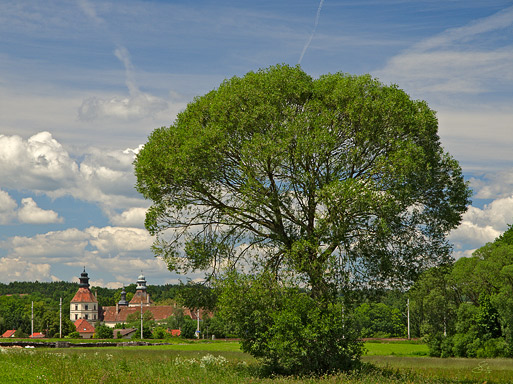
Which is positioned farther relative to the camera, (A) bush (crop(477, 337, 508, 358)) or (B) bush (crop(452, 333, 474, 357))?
(B) bush (crop(452, 333, 474, 357))

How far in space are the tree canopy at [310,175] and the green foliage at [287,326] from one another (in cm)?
128

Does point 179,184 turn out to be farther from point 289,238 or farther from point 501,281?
point 501,281

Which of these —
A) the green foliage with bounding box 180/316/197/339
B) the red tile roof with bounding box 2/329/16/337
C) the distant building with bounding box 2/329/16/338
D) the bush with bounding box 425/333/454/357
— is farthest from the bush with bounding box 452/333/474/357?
the red tile roof with bounding box 2/329/16/337

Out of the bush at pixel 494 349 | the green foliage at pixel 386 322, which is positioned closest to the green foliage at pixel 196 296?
the bush at pixel 494 349

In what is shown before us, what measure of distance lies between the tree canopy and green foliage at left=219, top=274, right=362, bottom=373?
1.28 m

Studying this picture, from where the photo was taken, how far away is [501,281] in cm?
6006

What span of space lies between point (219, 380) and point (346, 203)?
917cm

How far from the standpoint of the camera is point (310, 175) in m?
27.0

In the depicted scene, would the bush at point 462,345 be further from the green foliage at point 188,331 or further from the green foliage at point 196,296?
the green foliage at point 188,331

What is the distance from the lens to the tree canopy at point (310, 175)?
2662 cm

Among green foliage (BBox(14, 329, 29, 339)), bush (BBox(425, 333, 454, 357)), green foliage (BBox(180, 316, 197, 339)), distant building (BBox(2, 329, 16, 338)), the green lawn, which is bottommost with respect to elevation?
distant building (BBox(2, 329, 16, 338))

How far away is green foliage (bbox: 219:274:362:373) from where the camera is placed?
25172 mm

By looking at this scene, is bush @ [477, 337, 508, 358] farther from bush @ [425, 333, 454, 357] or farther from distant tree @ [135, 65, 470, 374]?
distant tree @ [135, 65, 470, 374]

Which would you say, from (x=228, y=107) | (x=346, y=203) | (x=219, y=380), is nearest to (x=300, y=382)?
(x=219, y=380)
